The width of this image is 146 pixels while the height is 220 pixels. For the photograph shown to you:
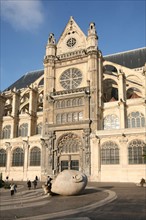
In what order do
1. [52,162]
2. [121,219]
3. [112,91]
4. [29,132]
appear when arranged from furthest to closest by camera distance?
[112,91], [29,132], [52,162], [121,219]

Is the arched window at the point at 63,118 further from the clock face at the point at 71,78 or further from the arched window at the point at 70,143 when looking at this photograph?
the clock face at the point at 71,78

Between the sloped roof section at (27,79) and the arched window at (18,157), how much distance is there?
20.0 m

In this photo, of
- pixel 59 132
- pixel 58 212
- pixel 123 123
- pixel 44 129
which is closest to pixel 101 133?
pixel 123 123

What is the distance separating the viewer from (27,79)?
56969 millimetres

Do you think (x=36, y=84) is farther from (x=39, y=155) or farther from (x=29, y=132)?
(x=39, y=155)

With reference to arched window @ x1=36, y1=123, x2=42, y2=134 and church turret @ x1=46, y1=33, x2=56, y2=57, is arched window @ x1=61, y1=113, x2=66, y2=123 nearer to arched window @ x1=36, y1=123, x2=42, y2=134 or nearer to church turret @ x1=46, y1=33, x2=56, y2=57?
arched window @ x1=36, y1=123, x2=42, y2=134

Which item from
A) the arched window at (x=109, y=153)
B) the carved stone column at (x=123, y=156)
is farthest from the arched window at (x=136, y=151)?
the arched window at (x=109, y=153)

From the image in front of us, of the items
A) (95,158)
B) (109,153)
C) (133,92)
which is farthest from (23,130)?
(133,92)

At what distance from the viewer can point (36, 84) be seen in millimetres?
44625

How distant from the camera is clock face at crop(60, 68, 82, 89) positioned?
38406 mm

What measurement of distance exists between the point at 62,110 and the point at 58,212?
2643 centimetres

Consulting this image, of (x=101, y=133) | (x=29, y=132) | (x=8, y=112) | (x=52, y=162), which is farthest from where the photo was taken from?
(x=8, y=112)

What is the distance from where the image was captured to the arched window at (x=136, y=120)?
33.0 m

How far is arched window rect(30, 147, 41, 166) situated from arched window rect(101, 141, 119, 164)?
11.3 m
